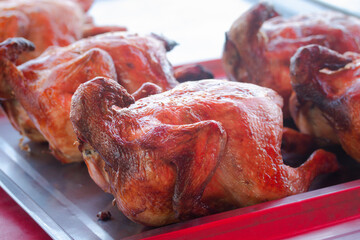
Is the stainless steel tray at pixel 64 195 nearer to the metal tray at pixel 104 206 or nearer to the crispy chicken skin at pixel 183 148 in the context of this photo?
the metal tray at pixel 104 206

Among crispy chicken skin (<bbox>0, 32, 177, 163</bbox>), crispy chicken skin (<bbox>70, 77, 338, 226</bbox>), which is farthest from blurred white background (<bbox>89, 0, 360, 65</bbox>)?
crispy chicken skin (<bbox>70, 77, 338, 226</bbox>)

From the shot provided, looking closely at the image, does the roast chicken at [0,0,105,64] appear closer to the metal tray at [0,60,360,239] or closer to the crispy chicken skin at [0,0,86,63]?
the crispy chicken skin at [0,0,86,63]

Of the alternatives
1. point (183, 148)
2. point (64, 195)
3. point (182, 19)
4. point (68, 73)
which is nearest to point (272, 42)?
point (68, 73)

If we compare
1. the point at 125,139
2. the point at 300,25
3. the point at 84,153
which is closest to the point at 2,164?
the point at 84,153

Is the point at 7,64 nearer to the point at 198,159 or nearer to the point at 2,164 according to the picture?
the point at 2,164

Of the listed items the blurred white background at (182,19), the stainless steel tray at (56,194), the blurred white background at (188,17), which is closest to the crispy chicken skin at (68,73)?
the stainless steel tray at (56,194)
